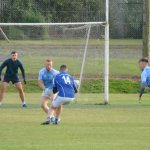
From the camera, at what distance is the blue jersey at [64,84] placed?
9.38 m

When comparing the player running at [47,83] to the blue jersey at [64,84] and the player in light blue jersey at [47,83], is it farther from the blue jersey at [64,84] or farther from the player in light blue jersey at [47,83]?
the blue jersey at [64,84]

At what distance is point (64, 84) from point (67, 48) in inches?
446

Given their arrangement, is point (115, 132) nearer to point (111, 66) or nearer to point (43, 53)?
point (43, 53)

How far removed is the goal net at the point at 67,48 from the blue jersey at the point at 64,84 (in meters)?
5.73

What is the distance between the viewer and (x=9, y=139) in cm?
761

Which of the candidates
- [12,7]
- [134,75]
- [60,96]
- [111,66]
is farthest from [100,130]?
[111,66]

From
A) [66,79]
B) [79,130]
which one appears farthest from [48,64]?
[79,130]

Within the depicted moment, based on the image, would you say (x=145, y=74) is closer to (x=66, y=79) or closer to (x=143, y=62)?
(x=143, y=62)

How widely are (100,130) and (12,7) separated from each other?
11142 millimetres

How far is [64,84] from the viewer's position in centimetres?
939

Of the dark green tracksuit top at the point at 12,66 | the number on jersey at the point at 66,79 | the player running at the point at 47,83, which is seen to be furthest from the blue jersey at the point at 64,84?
the dark green tracksuit top at the point at 12,66

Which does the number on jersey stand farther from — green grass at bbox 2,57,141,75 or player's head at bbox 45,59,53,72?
green grass at bbox 2,57,141,75

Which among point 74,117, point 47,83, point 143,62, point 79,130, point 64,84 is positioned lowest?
point 74,117

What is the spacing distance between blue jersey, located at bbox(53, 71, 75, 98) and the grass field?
2.57 feet
